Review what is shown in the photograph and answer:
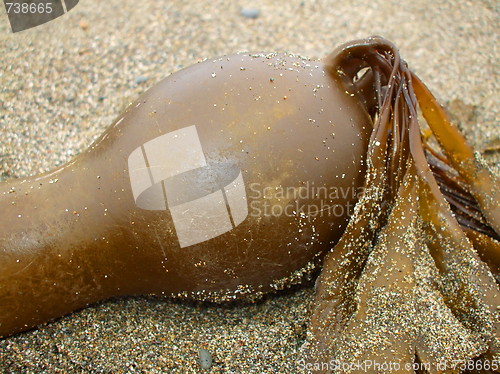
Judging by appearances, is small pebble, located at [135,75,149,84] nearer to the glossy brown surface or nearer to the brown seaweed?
the glossy brown surface

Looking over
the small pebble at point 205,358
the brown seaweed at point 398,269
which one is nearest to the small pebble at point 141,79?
the brown seaweed at point 398,269

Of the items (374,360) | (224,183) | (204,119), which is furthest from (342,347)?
(204,119)

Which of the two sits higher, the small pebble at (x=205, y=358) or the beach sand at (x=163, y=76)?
the beach sand at (x=163, y=76)

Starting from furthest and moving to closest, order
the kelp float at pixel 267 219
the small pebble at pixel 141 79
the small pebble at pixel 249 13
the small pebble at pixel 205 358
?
1. the small pebble at pixel 249 13
2. the small pebble at pixel 141 79
3. the small pebble at pixel 205 358
4. the kelp float at pixel 267 219

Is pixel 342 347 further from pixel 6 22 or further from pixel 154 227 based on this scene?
pixel 6 22

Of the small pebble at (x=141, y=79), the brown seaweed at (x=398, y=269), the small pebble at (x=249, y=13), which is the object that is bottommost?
the brown seaweed at (x=398, y=269)

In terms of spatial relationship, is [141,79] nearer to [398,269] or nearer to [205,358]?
[205,358]

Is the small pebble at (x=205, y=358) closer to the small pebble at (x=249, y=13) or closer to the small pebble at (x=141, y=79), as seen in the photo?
the small pebble at (x=141, y=79)

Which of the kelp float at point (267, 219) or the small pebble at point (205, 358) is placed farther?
the small pebble at point (205, 358)
